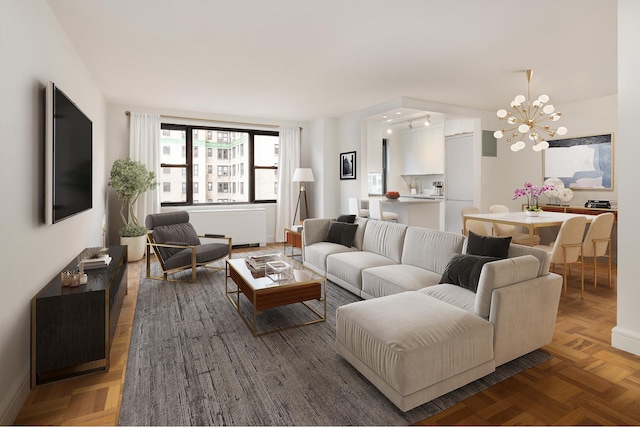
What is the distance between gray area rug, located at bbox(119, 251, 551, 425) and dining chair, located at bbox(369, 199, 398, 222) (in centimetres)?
266

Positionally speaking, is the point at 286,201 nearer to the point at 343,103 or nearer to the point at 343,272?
the point at 343,103

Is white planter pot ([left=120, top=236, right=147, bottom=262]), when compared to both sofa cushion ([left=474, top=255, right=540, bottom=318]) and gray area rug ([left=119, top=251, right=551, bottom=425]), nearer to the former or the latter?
gray area rug ([left=119, top=251, right=551, bottom=425])

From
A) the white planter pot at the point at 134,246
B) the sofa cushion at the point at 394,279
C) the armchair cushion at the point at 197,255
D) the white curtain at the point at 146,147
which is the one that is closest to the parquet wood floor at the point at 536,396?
the sofa cushion at the point at 394,279

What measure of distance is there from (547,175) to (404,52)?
14.8ft

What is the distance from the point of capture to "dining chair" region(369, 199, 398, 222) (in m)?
5.64

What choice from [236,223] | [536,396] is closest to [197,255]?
[236,223]

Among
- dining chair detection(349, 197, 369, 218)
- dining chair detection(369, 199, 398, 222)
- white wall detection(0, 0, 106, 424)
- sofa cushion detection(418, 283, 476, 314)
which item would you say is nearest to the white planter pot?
white wall detection(0, 0, 106, 424)

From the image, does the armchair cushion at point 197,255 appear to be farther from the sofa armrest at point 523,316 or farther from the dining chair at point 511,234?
the dining chair at point 511,234

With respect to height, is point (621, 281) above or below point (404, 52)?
below

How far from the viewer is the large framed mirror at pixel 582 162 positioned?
5.60 meters

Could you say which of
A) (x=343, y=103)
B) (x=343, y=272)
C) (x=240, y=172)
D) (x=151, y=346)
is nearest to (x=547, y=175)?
(x=343, y=103)

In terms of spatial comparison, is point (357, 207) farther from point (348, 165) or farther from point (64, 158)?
point (64, 158)

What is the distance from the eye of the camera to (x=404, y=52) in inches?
143

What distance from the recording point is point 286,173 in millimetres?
7215
